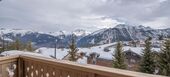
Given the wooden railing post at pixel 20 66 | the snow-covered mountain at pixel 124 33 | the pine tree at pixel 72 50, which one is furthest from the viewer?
the snow-covered mountain at pixel 124 33

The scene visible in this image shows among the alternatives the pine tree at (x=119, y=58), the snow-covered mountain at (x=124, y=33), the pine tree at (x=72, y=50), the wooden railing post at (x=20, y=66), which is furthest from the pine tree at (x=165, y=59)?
the snow-covered mountain at (x=124, y=33)

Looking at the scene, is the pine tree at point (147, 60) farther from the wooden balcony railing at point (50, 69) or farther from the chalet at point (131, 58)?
the wooden balcony railing at point (50, 69)

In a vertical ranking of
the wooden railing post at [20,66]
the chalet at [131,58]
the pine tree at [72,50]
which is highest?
the wooden railing post at [20,66]

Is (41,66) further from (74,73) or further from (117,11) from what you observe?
(117,11)

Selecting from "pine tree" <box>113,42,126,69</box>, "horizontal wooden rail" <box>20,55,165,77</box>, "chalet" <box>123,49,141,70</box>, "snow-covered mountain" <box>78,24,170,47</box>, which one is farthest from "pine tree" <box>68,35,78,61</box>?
"snow-covered mountain" <box>78,24,170,47</box>

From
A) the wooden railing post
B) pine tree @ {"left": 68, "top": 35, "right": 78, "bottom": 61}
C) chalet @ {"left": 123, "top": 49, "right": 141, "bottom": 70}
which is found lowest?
chalet @ {"left": 123, "top": 49, "right": 141, "bottom": 70}

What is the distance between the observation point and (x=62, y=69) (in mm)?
2742

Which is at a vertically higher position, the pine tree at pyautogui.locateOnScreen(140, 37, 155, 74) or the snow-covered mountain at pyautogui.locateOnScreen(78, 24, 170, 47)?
the snow-covered mountain at pyautogui.locateOnScreen(78, 24, 170, 47)

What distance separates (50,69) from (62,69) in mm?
216

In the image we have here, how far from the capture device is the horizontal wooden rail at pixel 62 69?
2.24m

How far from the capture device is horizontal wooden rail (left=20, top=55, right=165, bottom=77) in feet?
7.35

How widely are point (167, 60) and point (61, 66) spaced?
66.7 feet

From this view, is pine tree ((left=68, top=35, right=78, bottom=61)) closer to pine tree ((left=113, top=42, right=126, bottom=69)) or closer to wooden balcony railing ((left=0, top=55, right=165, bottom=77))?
pine tree ((left=113, top=42, right=126, bottom=69))

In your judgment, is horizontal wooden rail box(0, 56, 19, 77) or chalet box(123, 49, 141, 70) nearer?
horizontal wooden rail box(0, 56, 19, 77)
